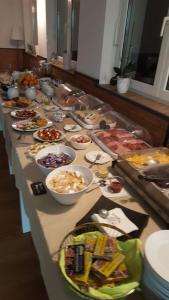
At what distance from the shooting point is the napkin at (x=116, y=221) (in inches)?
23.5

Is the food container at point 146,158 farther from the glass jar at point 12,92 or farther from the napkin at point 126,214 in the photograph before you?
the glass jar at point 12,92

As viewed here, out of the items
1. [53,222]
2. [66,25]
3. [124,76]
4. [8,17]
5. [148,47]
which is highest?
[8,17]

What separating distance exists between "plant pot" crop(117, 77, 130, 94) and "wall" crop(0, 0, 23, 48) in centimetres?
413

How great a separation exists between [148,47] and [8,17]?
4.19m

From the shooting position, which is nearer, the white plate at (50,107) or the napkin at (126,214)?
the napkin at (126,214)

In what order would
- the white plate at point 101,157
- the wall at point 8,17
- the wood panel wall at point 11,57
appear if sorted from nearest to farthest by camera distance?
the white plate at point 101,157 < the wall at point 8,17 < the wood panel wall at point 11,57

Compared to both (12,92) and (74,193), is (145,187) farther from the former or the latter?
(12,92)

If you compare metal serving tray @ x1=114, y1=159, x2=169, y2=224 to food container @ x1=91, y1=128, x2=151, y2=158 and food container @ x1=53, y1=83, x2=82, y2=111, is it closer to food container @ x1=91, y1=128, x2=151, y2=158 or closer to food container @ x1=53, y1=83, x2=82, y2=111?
food container @ x1=91, y1=128, x2=151, y2=158

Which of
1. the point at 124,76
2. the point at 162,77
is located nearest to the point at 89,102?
the point at 124,76

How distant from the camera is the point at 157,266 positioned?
48cm

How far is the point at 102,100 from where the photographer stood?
181cm

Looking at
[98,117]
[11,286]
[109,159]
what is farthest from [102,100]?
[11,286]

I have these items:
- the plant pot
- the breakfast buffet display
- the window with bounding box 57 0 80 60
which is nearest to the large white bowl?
the breakfast buffet display

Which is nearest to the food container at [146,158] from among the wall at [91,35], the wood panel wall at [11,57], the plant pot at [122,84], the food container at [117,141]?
the food container at [117,141]
